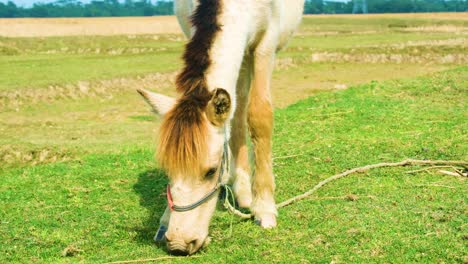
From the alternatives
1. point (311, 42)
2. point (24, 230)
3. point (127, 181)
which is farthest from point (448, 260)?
point (311, 42)

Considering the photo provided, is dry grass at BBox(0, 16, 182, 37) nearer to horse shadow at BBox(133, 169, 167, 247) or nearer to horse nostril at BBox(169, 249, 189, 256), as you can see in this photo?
horse shadow at BBox(133, 169, 167, 247)

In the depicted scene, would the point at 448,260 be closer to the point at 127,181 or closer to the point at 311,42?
the point at 127,181

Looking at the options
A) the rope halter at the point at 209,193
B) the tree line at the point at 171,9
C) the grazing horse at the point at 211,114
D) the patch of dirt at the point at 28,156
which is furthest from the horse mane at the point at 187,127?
the tree line at the point at 171,9

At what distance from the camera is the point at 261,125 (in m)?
5.82

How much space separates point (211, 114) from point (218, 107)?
0.07 metres

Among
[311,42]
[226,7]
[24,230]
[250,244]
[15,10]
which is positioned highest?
[226,7]

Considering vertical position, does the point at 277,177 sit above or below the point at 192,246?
below

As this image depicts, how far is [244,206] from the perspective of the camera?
6289 millimetres

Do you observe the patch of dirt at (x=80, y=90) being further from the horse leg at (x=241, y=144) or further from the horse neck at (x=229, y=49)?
the horse neck at (x=229, y=49)

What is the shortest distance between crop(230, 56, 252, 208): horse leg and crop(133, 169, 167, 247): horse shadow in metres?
0.83

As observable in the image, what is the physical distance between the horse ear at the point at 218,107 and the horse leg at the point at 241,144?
164 cm

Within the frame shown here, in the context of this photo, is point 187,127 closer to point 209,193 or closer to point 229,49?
point 209,193

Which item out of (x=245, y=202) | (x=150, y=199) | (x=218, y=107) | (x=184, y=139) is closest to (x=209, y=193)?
(x=184, y=139)

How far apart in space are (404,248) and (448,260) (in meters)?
0.35
